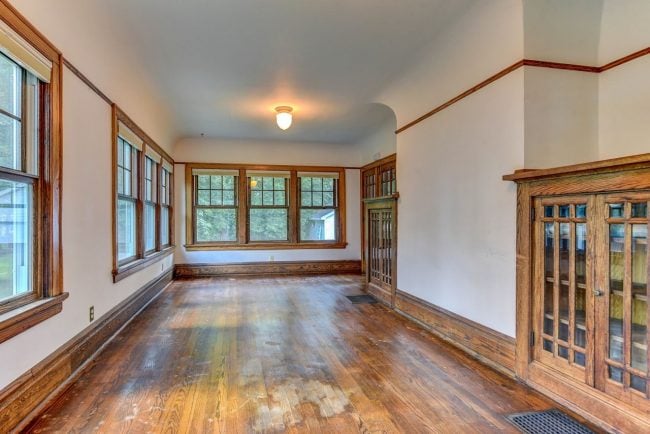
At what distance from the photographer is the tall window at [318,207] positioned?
844cm

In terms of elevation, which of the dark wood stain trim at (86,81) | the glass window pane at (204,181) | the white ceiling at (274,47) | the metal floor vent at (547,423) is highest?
the white ceiling at (274,47)

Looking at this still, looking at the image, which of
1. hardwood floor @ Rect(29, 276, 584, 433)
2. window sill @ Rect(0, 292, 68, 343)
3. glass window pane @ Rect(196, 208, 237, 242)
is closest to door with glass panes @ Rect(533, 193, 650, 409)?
hardwood floor @ Rect(29, 276, 584, 433)

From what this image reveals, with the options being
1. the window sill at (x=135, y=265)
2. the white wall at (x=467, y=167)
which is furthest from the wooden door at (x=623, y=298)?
the window sill at (x=135, y=265)

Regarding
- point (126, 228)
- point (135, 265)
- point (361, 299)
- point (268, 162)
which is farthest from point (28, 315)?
point (268, 162)

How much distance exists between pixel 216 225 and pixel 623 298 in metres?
7.18

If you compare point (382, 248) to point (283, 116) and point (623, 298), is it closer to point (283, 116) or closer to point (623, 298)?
point (283, 116)

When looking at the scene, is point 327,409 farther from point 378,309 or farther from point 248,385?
point 378,309

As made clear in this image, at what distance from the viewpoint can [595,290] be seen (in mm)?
2260

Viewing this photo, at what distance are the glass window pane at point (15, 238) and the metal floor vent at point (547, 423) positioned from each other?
312 centimetres

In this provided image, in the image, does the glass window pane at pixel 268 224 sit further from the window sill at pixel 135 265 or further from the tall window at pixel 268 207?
the window sill at pixel 135 265

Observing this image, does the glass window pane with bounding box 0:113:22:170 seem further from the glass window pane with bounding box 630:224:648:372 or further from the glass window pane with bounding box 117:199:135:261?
the glass window pane with bounding box 630:224:648:372

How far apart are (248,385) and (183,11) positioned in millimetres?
3013

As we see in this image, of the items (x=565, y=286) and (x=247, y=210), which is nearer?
(x=565, y=286)

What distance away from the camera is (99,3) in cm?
288
